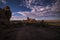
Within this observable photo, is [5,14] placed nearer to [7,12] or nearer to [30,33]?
[7,12]

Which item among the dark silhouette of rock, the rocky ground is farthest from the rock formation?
the rocky ground

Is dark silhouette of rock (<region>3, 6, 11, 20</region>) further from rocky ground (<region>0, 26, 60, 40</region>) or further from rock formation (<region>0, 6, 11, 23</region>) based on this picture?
rocky ground (<region>0, 26, 60, 40</region>)

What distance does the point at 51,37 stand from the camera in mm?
2645

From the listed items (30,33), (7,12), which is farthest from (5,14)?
(30,33)

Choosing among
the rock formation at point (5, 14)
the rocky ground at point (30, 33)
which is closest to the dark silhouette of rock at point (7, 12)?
the rock formation at point (5, 14)

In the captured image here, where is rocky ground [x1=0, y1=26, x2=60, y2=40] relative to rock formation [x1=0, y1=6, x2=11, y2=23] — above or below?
below

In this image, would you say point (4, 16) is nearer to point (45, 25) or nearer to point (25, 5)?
point (25, 5)

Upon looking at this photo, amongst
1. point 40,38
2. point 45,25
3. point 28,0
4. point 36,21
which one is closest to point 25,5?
point 28,0

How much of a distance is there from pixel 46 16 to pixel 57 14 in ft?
0.96

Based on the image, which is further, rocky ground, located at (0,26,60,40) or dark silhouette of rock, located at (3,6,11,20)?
dark silhouette of rock, located at (3,6,11,20)

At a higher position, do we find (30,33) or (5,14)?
(5,14)

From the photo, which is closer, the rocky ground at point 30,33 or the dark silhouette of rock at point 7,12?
the rocky ground at point 30,33

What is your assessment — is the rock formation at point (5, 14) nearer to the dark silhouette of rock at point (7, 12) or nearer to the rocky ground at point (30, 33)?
the dark silhouette of rock at point (7, 12)

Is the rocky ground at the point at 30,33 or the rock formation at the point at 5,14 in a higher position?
the rock formation at the point at 5,14
